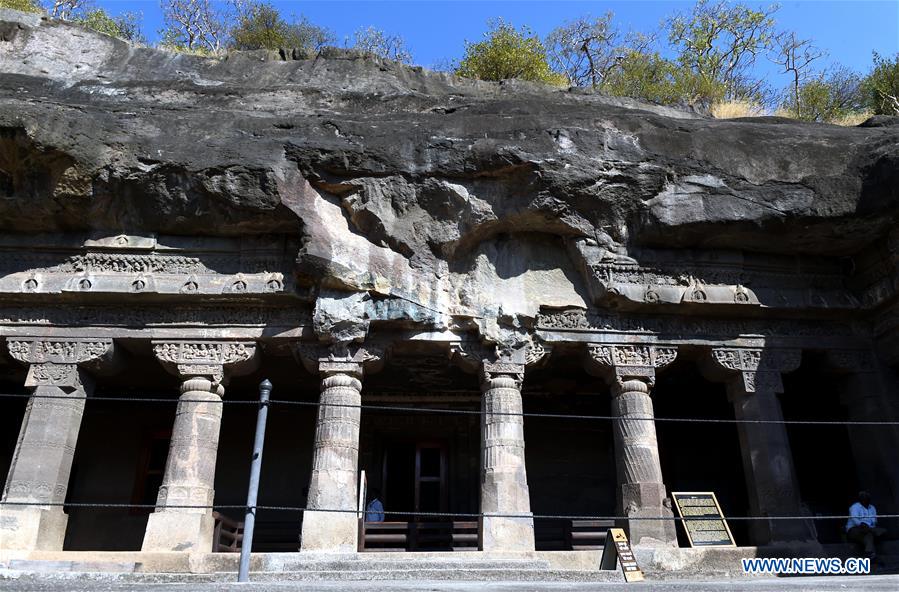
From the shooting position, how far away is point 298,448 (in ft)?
39.0

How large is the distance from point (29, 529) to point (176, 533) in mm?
1610

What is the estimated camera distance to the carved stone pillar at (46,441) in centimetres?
802

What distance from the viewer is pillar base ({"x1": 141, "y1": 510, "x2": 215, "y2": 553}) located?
798 centimetres

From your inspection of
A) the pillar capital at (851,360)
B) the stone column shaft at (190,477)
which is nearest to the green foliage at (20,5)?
the stone column shaft at (190,477)

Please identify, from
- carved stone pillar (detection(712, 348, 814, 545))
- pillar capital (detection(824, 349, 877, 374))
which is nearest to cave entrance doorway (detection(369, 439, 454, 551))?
carved stone pillar (detection(712, 348, 814, 545))

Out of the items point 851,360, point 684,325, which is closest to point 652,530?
point 684,325

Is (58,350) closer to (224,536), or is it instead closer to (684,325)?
(224,536)

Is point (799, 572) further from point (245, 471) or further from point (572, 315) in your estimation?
point (245, 471)

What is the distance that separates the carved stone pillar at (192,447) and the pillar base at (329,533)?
49.2 inches

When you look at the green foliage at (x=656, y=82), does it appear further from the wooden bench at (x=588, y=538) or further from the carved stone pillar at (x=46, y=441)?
the carved stone pillar at (x=46, y=441)

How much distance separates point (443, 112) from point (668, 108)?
435 cm

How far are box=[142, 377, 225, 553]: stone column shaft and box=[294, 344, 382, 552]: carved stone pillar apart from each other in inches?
47.8

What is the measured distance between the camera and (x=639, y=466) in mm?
8828

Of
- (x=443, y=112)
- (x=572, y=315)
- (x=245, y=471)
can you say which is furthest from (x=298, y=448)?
(x=443, y=112)
